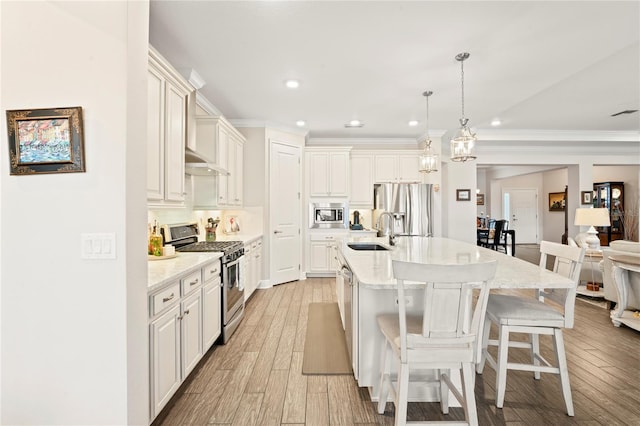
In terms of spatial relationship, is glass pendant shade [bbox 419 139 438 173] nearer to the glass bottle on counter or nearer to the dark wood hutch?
the glass bottle on counter

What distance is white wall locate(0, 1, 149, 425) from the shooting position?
1349 millimetres

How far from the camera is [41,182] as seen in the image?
1366mm

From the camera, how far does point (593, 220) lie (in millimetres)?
4918

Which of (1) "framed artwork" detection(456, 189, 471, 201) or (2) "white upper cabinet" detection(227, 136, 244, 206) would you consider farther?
(1) "framed artwork" detection(456, 189, 471, 201)

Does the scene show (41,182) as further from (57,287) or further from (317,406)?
(317,406)

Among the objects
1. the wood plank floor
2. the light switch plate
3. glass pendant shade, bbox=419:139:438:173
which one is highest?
glass pendant shade, bbox=419:139:438:173

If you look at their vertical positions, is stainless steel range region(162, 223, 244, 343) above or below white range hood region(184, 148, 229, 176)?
below

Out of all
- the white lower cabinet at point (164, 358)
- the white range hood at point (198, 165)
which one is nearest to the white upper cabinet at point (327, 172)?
the white range hood at point (198, 165)

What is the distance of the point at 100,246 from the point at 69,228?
0.17m

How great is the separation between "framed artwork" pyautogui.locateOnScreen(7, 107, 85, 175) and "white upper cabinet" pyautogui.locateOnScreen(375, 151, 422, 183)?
16.4 feet

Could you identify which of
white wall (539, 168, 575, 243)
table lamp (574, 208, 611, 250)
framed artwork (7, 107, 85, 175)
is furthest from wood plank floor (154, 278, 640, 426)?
white wall (539, 168, 575, 243)

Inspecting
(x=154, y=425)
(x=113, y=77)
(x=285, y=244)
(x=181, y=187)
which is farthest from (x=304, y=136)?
(x=154, y=425)

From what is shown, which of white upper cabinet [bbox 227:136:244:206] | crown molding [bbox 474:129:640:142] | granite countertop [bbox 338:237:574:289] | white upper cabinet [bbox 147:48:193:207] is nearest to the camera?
granite countertop [bbox 338:237:574:289]

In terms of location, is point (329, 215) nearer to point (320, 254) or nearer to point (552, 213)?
point (320, 254)
